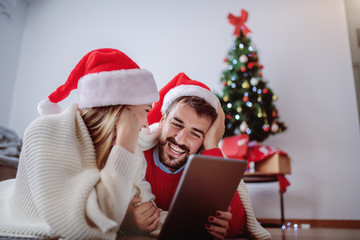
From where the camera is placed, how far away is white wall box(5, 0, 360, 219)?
9.64 ft

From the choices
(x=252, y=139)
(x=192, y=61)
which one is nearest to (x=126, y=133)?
(x=252, y=139)

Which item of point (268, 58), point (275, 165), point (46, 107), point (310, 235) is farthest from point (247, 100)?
point (46, 107)

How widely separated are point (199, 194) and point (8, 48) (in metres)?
Result: 3.73

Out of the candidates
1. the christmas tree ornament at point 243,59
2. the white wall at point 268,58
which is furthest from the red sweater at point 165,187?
the white wall at point 268,58

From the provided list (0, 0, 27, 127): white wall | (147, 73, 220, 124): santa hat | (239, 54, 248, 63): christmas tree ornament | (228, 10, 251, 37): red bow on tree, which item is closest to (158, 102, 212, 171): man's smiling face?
(147, 73, 220, 124): santa hat

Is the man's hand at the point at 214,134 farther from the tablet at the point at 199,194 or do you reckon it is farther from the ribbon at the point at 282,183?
the ribbon at the point at 282,183

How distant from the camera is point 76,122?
90cm

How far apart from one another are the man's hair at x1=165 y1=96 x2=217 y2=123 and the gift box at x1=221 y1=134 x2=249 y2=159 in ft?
4.18

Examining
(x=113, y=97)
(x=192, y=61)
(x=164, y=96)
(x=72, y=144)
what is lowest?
(x=72, y=144)

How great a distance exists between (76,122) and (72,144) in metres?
0.11

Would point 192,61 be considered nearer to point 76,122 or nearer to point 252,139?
point 252,139

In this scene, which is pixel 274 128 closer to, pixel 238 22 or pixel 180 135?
pixel 238 22

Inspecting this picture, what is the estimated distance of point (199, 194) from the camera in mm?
778

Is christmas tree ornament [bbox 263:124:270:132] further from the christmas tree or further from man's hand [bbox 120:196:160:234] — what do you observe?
man's hand [bbox 120:196:160:234]
